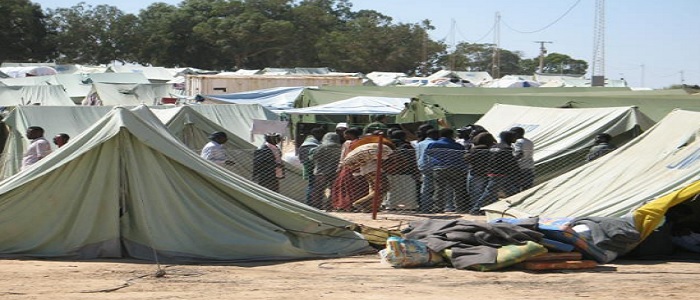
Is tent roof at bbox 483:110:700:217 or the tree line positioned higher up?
the tree line

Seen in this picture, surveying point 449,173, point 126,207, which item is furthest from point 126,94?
Answer: point 126,207

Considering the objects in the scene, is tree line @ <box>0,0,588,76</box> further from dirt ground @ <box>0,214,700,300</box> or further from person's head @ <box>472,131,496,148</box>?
dirt ground @ <box>0,214,700,300</box>

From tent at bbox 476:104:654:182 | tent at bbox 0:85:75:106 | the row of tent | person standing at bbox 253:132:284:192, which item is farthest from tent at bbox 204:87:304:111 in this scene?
the row of tent

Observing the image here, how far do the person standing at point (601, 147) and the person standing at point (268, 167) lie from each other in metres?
4.88

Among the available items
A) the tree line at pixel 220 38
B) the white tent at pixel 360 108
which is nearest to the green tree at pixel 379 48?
the tree line at pixel 220 38

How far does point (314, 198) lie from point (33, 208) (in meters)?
5.55

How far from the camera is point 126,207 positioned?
10.4m

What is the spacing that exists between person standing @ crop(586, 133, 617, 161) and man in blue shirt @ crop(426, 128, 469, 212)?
2054mm

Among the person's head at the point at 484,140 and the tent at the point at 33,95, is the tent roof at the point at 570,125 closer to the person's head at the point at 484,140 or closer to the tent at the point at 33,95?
the person's head at the point at 484,140

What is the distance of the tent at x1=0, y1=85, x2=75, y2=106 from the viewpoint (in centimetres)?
3216

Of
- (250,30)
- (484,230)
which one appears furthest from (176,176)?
(250,30)

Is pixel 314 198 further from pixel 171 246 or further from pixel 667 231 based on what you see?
pixel 667 231

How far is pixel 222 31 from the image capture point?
74.2 m

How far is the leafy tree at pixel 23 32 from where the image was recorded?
237 ft
